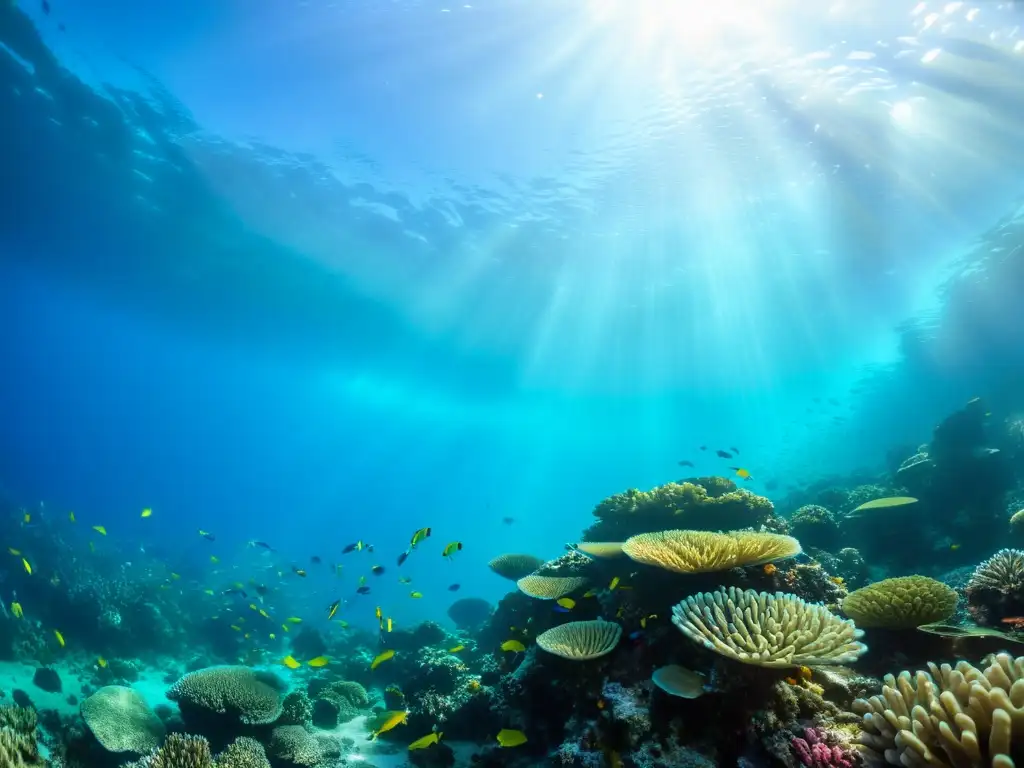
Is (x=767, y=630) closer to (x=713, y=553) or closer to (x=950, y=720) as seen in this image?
(x=713, y=553)

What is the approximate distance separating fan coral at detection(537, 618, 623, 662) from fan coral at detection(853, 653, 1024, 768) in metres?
2.40

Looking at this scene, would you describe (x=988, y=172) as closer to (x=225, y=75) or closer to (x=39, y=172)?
(x=225, y=75)

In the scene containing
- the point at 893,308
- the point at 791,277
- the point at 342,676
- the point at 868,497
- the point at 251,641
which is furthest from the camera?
the point at 893,308

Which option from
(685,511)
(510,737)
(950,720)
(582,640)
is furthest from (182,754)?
(685,511)

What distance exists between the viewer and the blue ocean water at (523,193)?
50.7ft

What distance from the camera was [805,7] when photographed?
13.8m

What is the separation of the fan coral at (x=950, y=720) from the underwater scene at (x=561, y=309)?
2 centimetres

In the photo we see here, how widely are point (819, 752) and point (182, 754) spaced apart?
6830 millimetres

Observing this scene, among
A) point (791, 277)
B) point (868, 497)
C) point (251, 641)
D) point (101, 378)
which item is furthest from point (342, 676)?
point (101, 378)

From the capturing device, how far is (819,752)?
3.56 meters

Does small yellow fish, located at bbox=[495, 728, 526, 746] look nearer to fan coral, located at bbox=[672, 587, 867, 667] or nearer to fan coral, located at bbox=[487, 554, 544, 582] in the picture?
fan coral, located at bbox=[672, 587, 867, 667]

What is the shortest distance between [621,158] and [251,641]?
2440 centimetres

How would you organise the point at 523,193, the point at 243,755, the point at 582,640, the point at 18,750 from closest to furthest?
1. the point at 582,640
2. the point at 18,750
3. the point at 243,755
4. the point at 523,193

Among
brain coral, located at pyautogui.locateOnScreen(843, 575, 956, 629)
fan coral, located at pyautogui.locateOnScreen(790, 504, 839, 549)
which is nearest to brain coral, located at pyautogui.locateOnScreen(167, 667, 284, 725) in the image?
brain coral, located at pyautogui.locateOnScreen(843, 575, 956, 629)
